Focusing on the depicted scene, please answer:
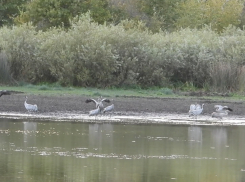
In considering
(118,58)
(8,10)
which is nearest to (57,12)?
(8,10)

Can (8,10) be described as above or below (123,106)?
above

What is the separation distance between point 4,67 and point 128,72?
5.91 metres

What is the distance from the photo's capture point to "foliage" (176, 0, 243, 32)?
56.8 m

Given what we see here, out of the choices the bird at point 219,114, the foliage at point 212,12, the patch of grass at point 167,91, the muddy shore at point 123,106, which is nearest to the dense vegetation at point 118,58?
the patch of grass at point 167,91

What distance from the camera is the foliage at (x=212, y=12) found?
56781 mm

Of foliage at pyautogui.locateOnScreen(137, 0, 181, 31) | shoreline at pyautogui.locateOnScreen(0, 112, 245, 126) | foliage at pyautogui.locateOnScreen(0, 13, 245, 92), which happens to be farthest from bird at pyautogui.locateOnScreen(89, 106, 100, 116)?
foliage at pyautogui.locateOnScreen(137, 0, 181, 31)

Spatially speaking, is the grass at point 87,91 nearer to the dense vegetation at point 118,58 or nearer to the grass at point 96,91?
the grass at point 96,91

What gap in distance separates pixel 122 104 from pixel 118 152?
37.2 feet

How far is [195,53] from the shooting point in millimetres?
34938

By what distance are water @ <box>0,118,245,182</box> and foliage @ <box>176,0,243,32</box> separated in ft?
117

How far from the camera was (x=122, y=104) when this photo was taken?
90.2 ft

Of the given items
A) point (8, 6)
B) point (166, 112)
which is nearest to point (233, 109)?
point (166, 112)

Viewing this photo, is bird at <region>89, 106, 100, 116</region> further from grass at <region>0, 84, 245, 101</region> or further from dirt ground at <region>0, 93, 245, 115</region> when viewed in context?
grass at <region>0, 84, 245, 101</region>

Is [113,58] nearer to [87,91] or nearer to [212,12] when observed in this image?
[87,91]
